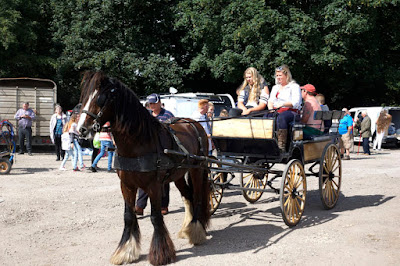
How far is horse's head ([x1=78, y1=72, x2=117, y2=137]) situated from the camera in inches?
179

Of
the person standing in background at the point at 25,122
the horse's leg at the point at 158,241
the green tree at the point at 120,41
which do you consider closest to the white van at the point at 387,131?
the green tree at the point at 120,41

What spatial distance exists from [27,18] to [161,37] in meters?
6.98

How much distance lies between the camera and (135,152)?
16.6 ft

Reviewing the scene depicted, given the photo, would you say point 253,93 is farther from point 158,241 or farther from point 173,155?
point 158,241

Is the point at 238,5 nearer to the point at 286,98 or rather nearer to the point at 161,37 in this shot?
the point at 161,37

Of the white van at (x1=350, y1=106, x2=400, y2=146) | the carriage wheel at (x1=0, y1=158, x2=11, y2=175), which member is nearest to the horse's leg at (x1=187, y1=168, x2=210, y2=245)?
the carriage wheel at (x1=0, y1=158, x2=11, y2=175)

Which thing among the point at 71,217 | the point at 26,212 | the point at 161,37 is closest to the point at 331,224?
the point at 71,217

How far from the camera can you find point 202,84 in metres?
26.4

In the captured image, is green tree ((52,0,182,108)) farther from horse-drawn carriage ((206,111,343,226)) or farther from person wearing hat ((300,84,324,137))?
horse-drawn carriage ((206,111,343,226))

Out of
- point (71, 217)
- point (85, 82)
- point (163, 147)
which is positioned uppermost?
point (85, 82)

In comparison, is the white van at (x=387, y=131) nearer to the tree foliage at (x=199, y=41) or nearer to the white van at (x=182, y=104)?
the tree foliage at (x=199, y=41)

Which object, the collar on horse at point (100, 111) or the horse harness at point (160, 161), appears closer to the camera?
the collar on horse at point (100, 111)

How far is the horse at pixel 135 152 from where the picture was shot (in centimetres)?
468

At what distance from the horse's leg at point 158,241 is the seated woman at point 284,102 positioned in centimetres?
244
